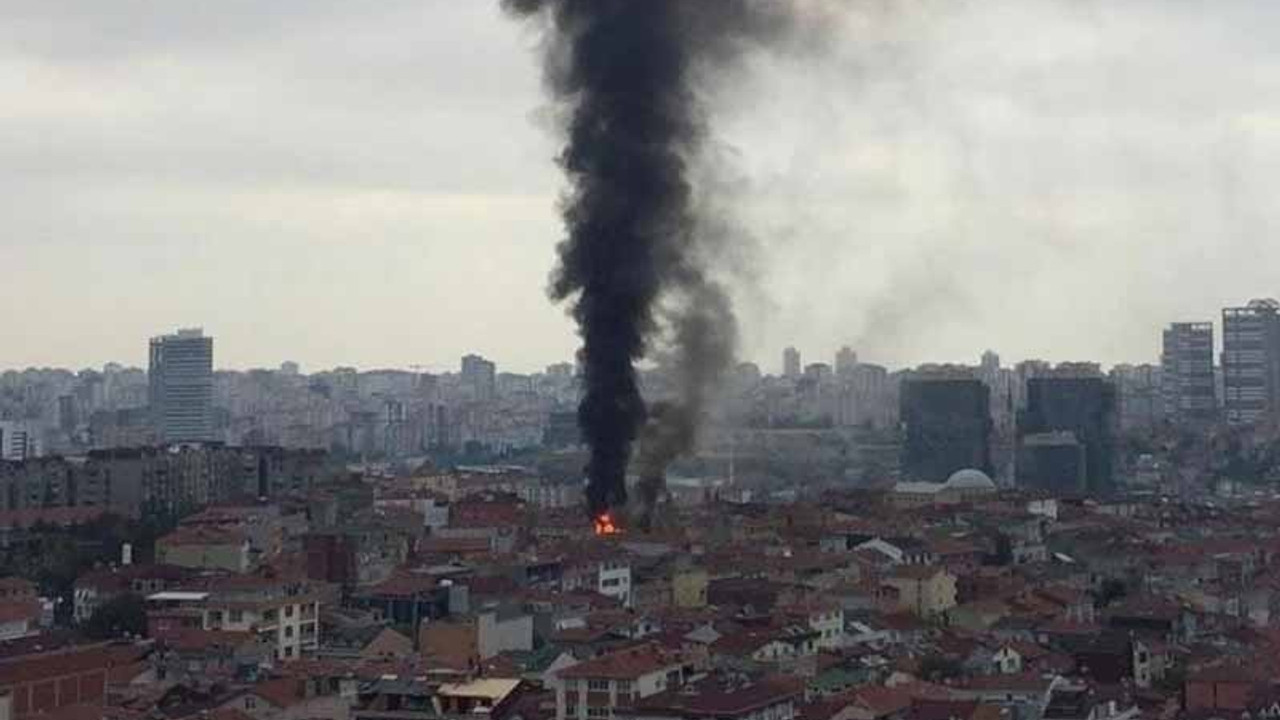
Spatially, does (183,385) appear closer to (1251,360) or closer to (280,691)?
(1251,360)

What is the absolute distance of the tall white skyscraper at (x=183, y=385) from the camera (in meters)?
84.3

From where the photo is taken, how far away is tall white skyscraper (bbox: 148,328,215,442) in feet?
277

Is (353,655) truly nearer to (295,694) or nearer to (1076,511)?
(295,694)

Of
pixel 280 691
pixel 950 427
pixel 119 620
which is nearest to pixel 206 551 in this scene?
pixel 119 620

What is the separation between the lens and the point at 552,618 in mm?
24219

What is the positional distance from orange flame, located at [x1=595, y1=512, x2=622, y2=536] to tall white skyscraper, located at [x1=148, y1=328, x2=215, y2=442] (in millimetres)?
56487

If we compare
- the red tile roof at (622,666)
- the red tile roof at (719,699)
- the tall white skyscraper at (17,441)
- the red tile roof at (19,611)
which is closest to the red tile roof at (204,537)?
the red tile roof at (19,611)

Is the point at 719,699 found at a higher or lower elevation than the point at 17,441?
lower

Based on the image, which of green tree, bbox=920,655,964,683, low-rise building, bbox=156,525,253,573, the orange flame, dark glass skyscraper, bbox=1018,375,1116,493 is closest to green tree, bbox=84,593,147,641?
low-rise building, bbox=156,525,253,573

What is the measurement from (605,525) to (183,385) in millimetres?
59650

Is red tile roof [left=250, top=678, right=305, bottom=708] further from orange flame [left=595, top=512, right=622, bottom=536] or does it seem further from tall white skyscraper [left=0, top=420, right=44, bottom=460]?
tall white skyscraper [left=0, top=420, right=44, bottom=460]

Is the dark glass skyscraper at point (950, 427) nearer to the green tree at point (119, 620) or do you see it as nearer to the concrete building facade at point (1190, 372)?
the concrete building facade at point (1190, 372)

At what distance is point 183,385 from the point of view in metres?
85.9

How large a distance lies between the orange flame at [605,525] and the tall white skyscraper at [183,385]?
185ft
